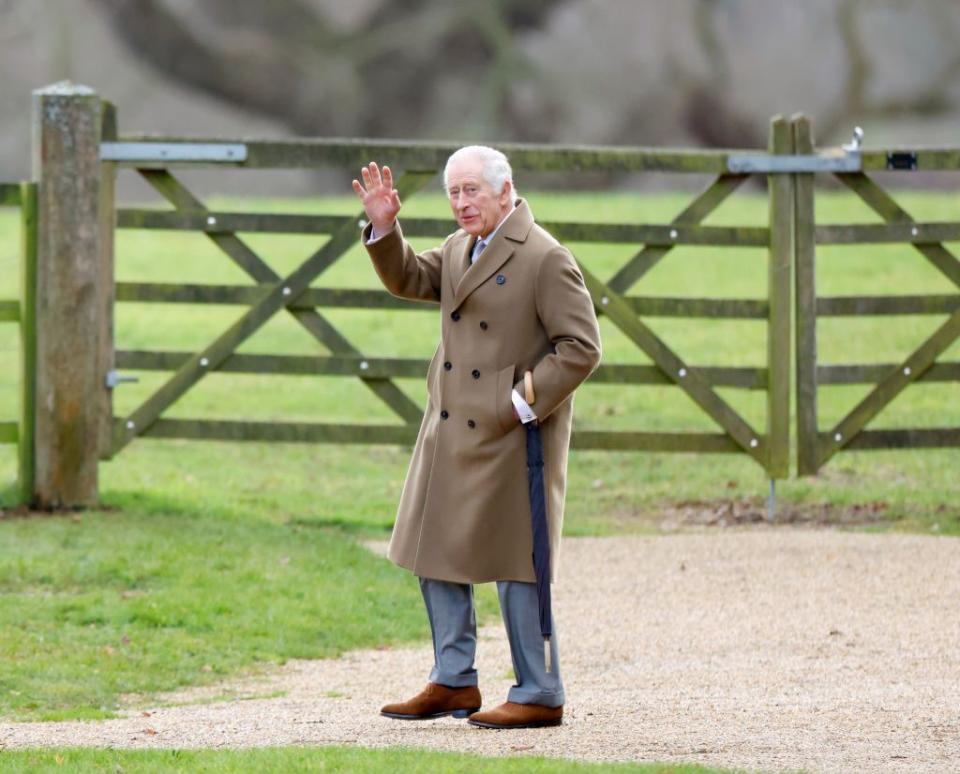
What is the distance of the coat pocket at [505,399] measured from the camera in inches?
221

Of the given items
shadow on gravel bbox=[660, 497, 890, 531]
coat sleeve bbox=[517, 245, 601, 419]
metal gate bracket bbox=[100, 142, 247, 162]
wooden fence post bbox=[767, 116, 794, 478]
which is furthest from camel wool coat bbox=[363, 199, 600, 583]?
shadow on gravel bbox=[660, 497, 890, 531]

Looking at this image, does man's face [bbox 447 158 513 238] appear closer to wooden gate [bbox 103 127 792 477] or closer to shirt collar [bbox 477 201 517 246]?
shirt collar [bbox 477 201 517 246]

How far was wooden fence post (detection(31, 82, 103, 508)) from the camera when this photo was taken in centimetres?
920

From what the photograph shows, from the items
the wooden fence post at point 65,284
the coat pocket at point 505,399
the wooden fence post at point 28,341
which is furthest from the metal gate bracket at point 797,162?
the coat pocket at point 505,399

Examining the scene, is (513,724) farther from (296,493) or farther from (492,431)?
(296,493)

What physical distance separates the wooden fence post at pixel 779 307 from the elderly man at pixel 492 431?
171 inches

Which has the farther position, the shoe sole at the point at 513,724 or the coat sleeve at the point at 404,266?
the coat sleeve at the point at 404,266

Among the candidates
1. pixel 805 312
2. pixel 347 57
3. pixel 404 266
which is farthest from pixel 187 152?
pixel 347 57

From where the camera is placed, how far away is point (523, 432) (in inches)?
224

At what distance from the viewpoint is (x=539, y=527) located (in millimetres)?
5641

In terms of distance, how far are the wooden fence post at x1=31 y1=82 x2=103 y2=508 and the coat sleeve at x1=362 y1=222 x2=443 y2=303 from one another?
3680mm

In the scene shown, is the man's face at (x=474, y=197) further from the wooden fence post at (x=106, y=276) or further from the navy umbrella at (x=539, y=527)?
the wooden fence post at (x=106, y=276)

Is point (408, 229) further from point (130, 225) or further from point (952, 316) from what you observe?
point (952, 316)

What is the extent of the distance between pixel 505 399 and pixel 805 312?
4646 millimetres
